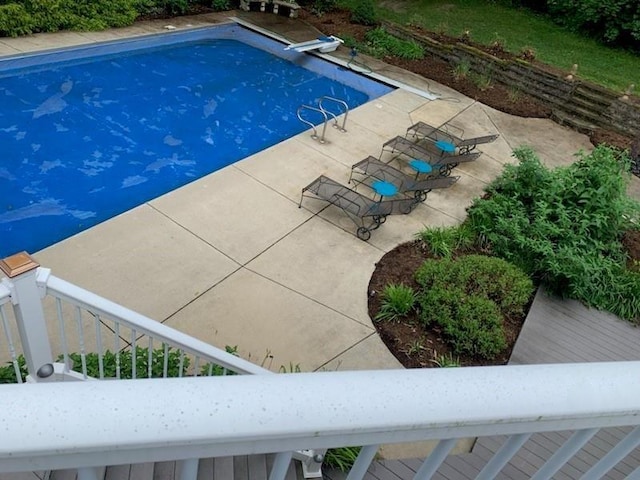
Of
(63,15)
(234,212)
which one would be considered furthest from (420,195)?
(63,15)

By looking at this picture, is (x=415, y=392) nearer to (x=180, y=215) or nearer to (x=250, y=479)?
(x=250, y=479)

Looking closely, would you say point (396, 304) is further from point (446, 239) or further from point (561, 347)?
point (561, 347)

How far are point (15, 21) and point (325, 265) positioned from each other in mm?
8650

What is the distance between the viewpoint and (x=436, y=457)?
1007 millimetres

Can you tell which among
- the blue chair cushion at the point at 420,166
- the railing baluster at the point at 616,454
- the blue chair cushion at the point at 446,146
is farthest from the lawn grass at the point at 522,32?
the railing baluster at the point at 616,454

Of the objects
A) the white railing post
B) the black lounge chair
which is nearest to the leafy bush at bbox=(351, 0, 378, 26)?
the black lounge chair

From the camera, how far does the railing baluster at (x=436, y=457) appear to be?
0.95 m

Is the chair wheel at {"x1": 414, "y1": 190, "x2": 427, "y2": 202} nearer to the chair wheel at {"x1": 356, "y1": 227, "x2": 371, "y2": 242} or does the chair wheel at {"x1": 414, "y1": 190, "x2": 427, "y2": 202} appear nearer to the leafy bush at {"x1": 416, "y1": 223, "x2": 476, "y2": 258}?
the leafy bush at {"x1": 416, "y1": 223, "x2": 476, "y2": 258}

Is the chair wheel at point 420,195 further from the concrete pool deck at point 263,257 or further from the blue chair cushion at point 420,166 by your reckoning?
the blue chair cushion at point 420,166

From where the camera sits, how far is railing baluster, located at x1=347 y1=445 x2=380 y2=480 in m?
0.94

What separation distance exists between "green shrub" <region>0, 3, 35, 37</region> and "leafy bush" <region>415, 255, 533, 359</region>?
31.0ft

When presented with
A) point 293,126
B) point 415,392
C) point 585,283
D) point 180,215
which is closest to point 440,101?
point 293,126

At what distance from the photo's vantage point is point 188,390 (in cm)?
72

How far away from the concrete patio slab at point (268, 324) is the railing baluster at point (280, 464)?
3.44m
